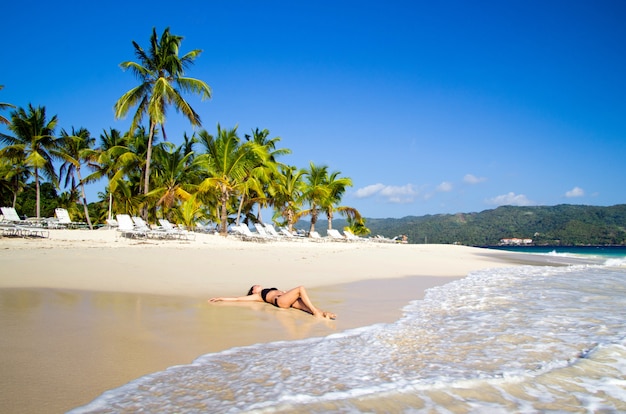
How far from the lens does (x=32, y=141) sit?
22.7 metres

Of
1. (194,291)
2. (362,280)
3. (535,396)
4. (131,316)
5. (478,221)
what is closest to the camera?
(535,396)

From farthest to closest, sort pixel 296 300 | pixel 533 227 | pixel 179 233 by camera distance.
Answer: pixel 533 227 → pixel 179 233 → pixel 296 300

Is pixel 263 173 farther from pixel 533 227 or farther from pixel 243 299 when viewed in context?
pixel 533 227

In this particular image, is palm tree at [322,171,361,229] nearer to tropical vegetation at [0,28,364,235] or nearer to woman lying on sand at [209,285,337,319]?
tropical vegetation at [0,28,364,235]

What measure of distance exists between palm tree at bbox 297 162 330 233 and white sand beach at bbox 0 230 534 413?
690 inches

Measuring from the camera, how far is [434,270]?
9.76 meters

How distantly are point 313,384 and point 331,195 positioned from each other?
83.2 feet

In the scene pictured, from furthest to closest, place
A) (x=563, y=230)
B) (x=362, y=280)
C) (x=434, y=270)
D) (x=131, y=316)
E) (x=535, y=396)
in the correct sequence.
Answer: (x=563, y=230)
(x=434, y=270)
(x=362, y=280)
(x=131, y=316)
(x=535, y=396)

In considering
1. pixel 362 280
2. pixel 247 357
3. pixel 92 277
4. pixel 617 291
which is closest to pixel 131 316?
pixel 247 357

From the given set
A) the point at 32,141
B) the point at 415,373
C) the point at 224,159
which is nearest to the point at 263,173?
the point at 224,159

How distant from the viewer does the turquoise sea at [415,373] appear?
82.6 inches

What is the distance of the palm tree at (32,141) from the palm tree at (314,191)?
48.8 feet

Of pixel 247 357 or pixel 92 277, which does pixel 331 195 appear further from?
pixel 247 357

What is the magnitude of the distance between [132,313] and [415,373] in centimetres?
283
